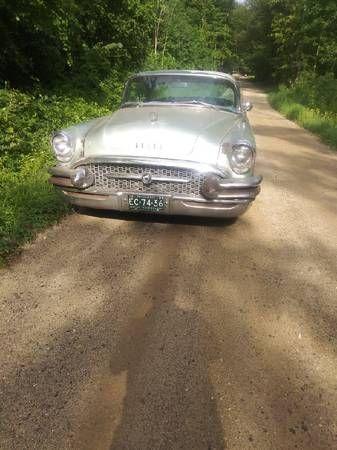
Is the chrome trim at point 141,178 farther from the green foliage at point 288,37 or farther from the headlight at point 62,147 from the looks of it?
the green foliage at point 288,37

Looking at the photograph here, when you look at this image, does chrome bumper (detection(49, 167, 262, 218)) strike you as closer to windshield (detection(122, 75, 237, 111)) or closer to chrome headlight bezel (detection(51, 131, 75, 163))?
chrome headlight bezel (detection(51, 131, 75, 163))

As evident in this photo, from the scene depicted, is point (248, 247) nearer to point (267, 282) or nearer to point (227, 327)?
point (267, 282)

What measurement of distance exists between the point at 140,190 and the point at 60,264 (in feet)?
3.35

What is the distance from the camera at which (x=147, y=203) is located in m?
4.04

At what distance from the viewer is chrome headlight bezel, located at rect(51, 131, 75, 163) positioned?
4.31 m

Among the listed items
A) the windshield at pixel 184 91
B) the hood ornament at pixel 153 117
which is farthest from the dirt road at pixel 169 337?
the windshield at pixel 184 91

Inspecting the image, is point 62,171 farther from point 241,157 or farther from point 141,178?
point 241,157

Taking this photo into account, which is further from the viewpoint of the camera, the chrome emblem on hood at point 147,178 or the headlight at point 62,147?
the headlight at point 62,147

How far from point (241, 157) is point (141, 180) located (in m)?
0.98

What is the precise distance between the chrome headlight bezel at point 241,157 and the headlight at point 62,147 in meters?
1.60

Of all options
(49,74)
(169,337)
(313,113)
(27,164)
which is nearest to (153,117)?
(27,164)

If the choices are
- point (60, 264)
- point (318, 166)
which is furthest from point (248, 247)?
point (318, 166)

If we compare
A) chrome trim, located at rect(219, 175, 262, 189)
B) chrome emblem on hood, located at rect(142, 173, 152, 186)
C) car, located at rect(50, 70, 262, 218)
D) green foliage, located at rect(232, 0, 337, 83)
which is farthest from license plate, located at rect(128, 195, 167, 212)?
green foliage, located at rect(232, 0, 337, 83)

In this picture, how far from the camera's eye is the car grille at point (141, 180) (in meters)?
3.99
